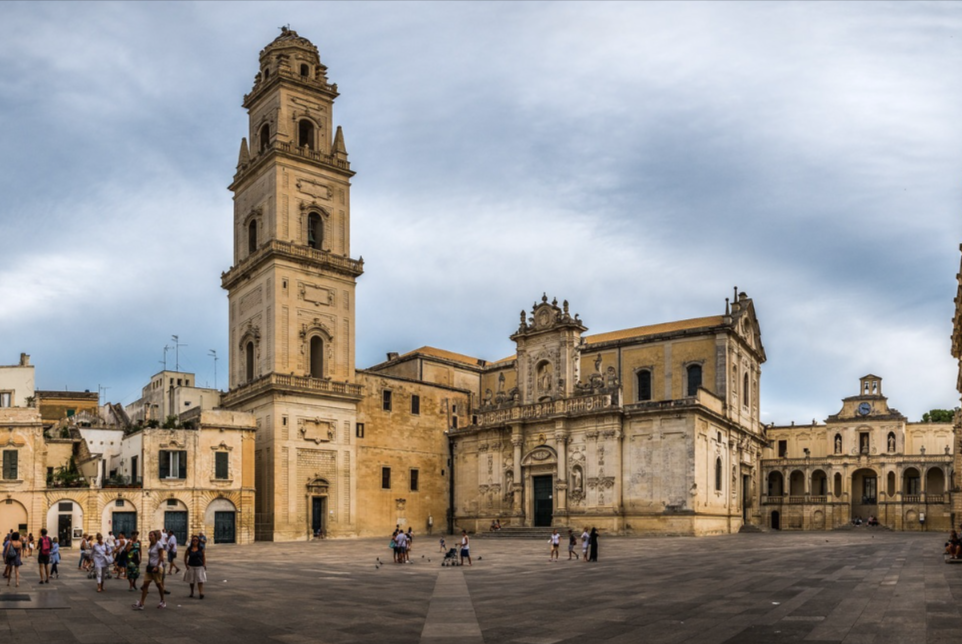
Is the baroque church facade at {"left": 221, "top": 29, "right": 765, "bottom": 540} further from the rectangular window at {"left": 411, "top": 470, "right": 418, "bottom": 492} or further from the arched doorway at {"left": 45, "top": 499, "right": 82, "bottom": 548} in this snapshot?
the arched doorway at {"left": 45, "top": 499, "right": 82, "bottom": 548}

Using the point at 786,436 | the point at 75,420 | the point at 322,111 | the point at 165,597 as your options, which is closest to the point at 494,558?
the point at 165,597

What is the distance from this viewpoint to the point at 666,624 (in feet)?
55.6

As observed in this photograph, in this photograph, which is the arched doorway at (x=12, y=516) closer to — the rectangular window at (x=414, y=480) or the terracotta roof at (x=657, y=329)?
the rectangular window at (x=414, y=480)

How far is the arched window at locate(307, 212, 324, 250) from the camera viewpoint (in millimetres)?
57781

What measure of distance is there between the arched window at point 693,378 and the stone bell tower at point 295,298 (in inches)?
788

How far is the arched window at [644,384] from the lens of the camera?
60312mm

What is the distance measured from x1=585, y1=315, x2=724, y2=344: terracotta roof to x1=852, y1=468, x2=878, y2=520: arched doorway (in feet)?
97.2

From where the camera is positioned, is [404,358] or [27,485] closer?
[27,485]

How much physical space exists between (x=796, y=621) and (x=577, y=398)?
3968cm

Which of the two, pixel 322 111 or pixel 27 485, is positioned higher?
pixel 322 111

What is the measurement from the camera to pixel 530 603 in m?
20.6

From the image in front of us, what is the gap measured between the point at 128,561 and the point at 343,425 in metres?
31.3

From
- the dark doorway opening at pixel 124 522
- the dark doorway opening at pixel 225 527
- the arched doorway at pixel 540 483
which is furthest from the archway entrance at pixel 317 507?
the arched doorway at pixel 540 483

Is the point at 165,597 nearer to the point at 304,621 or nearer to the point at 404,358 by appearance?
the point at 304,621
